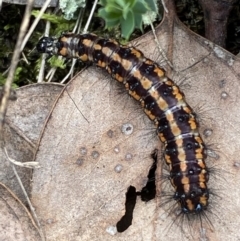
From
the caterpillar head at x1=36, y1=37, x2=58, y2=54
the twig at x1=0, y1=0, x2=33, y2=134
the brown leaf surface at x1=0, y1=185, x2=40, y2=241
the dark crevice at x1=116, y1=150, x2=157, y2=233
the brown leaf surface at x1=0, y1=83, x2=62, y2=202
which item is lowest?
the brown leaf surface at x1=0, y1=185, x2=40, y2=241

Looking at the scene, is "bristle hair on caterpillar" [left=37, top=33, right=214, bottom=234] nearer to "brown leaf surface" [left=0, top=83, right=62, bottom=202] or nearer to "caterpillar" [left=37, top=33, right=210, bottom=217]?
"caterpillar" [left=37, top=33, right=210, bottom=217]

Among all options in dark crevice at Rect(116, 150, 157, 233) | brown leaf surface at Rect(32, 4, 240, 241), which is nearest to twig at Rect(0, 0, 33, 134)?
brown leaf surface at Rect(32, 4, 240, 241)

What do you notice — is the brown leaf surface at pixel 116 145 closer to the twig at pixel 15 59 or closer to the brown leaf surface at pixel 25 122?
the brown leaf surface at pixel 25 122

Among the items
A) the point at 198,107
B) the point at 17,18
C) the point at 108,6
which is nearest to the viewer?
the point at 108,6

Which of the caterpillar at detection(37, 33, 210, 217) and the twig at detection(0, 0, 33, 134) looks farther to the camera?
the caterpillar at detection(37, 33, 210, 217)

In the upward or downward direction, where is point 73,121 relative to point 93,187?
upward

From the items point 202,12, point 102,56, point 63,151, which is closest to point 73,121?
point 63,151

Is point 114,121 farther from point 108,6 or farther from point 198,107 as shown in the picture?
point 108,6
